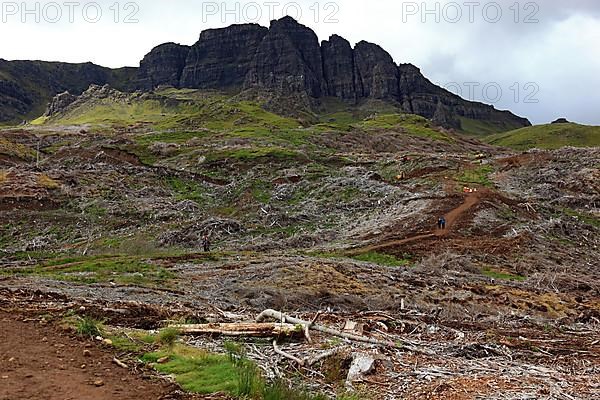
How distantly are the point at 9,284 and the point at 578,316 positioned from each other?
1999cm

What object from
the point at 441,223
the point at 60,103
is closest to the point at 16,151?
the point at 441,223

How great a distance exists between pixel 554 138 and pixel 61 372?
599ft

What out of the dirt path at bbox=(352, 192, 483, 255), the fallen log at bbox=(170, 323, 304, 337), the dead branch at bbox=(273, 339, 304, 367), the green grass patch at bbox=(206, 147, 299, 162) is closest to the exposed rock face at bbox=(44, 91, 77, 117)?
the green grass patch at bbox=(206, 147, 299, 162)

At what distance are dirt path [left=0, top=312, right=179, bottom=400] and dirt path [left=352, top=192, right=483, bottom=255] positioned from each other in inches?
842

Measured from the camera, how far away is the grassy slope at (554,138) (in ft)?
535

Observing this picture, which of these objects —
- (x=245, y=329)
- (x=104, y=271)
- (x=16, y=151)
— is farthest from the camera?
(x=16, y=151)

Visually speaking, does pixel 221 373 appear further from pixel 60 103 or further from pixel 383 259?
pixel 60 103

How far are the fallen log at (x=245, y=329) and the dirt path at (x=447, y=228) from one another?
63.3 feet

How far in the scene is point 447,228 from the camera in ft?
117

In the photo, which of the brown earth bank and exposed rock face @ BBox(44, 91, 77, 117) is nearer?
the brown earth bank

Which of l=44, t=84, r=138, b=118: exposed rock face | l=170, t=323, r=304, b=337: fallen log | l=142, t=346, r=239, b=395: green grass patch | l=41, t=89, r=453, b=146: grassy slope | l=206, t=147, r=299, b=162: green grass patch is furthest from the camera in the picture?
l=44, t=84, r=138, b=118: exposed rock face

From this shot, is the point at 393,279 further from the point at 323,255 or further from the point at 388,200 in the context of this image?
the point at 388,200

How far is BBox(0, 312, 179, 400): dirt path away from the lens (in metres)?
8.39

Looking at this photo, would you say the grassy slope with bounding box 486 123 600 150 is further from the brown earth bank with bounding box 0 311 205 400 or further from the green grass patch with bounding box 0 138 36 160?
the brown earth bank with bounding box 0 311 205 400
